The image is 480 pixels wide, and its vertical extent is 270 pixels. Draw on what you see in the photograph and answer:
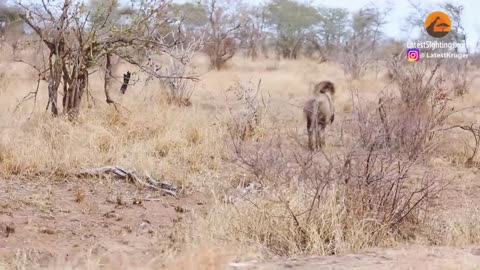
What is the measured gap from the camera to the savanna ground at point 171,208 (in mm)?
4203

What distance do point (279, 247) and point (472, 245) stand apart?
135cm

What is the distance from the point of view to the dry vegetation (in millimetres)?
4613

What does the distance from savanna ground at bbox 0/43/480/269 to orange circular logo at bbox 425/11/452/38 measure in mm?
6405

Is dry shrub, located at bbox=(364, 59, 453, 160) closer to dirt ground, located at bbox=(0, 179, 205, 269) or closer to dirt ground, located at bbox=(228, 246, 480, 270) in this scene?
dirt ground, located at bbox=(228, 246, 480, 270)

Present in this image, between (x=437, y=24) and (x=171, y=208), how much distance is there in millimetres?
12568

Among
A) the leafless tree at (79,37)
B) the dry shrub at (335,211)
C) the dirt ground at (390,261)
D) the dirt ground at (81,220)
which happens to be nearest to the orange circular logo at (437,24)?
the leafless tree at (79,37)

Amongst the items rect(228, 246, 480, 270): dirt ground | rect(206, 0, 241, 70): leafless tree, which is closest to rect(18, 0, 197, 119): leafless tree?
rect(228, 246, 480, 270): dirt ground

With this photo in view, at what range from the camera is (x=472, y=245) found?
15.5ft

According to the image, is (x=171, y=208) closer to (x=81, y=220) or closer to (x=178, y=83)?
(x=81, y=220)

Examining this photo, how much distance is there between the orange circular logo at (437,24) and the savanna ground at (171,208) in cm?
641

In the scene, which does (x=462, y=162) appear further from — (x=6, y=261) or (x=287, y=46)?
(x=287, y=46)

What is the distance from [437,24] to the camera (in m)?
16.8

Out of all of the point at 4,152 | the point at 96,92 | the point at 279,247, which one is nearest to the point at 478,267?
the point at 279,247

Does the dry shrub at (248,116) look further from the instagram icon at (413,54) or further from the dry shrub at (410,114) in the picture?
the instagram icon at (413,54)
